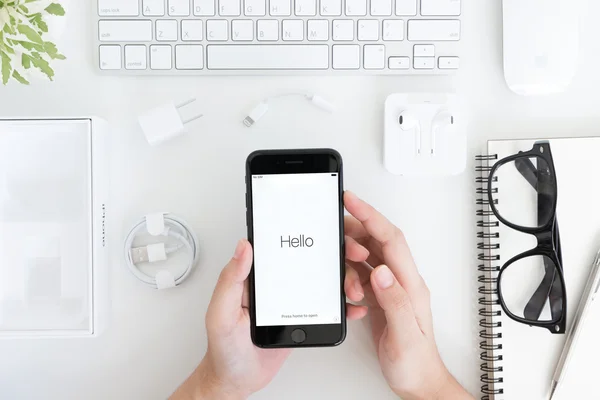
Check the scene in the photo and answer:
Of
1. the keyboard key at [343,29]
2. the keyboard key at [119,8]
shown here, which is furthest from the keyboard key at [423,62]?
the keyboard key at [119,8]

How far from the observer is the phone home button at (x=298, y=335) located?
26.9 inches

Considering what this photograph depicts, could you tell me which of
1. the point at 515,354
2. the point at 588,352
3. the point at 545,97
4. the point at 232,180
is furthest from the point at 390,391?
the point at 545,97

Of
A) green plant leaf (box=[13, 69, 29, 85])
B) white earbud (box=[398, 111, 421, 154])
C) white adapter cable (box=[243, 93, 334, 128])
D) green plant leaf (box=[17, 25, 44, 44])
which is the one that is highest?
green plant leaf (box=[17, 25, 44, 44])

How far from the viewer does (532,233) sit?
0.78m

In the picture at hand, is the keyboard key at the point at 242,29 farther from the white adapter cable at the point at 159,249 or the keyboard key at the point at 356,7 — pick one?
the white adapter cable at the point at 159,249

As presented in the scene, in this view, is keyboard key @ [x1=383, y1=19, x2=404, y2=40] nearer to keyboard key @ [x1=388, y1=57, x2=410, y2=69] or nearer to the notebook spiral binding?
keyboard key @ [x1=388, y1=57, x2=410, y2=69]

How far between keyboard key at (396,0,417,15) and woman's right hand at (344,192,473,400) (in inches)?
12.4

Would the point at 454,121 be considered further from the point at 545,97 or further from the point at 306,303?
the point at 306,303

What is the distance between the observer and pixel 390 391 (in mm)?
811

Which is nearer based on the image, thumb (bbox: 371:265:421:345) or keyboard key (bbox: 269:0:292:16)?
thumb (bbox: 371:265:421:345)

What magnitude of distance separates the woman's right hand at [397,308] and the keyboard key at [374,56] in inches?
9.1

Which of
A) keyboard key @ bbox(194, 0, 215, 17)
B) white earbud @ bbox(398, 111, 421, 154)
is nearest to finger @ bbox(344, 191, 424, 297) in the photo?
white earbud @ bbox(398, 111, 421, 154)

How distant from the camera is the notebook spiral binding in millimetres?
795

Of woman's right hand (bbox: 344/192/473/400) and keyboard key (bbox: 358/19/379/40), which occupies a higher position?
keyboard key (bbox: 358/19/379/40)
